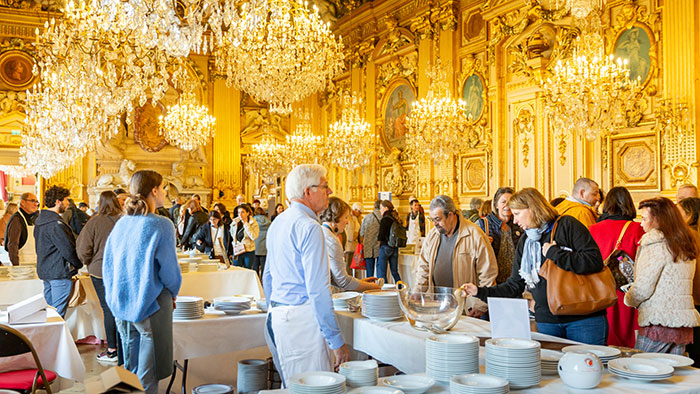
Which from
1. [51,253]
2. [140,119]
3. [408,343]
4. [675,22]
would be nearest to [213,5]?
[51,253]

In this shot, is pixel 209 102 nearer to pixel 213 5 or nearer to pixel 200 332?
pixel 213 5

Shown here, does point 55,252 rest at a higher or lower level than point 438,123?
lower

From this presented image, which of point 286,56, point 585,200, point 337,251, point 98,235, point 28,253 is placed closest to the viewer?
point 337,251

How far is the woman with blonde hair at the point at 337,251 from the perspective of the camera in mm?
4023

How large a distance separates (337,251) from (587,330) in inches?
62.1

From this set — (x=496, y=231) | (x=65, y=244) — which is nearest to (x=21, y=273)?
(x=65, y=244)

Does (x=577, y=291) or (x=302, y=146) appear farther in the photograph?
(x=302, y=146)

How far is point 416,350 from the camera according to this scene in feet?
10.1

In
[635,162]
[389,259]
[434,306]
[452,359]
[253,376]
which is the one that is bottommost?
[253,376]

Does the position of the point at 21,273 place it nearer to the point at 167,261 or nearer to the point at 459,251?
the point at 167,261

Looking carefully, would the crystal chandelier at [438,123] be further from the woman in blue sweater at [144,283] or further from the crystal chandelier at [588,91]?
the woman in blue sweater at [144,283]

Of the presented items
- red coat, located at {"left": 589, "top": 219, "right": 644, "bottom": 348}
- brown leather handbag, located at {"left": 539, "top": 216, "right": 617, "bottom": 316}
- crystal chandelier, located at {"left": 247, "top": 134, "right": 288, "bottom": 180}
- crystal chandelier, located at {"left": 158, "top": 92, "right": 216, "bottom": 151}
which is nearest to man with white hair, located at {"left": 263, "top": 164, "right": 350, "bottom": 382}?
brown leather handbag, located at {"left": 539, "top": 216, "right": 617, "bottom": 316}

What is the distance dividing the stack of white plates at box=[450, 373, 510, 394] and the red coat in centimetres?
300

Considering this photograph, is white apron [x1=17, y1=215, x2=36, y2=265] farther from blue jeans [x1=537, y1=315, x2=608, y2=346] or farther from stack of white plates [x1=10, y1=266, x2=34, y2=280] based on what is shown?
blue jeans [x1=537, y1=315, x2=608, y2=346]
